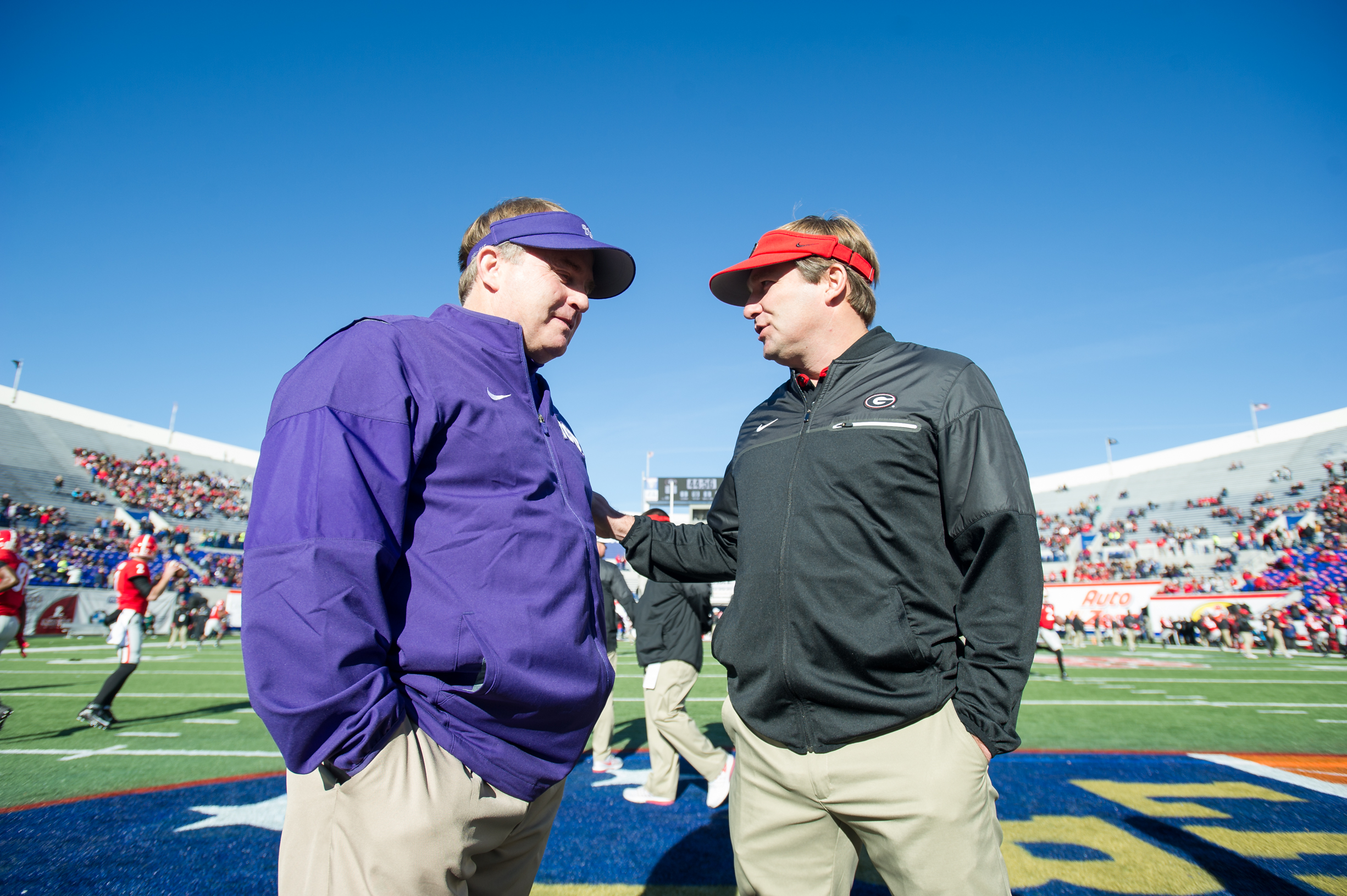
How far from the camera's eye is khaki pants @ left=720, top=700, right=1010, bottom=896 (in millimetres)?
1803

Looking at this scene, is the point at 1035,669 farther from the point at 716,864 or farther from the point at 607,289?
the point at 607,289

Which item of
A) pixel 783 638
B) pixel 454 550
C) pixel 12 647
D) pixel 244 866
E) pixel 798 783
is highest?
pixel 454 550

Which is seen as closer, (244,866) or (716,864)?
(244,866)

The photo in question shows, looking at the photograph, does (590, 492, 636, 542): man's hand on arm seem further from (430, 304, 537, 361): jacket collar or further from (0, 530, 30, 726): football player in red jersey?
(0, 530, 30, 726): football player in red jersey

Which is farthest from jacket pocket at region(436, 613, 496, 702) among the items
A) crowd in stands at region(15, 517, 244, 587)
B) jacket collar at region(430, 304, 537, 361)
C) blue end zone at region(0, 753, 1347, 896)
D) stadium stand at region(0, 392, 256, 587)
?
stadium stand at region(0, 392, 256, 587)

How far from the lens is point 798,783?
1997 millimetres

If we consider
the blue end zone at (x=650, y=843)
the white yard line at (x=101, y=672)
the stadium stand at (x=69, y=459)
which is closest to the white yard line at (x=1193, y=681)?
the white yard line at (x=101, y=672)

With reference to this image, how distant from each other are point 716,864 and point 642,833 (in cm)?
70

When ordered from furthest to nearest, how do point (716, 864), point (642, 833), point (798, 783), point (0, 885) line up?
point (642, 833), point (716, 864), point (0, 885), point (798, 783)

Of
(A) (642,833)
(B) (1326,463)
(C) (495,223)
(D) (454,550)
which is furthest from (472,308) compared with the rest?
(B) (1326,463)

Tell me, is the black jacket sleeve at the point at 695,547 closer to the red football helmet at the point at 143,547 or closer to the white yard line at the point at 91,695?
the red football helmet at the point at 143,547

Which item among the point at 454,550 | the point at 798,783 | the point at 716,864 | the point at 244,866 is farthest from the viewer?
the point at 716,864

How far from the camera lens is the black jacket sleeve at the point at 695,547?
8.96 ft

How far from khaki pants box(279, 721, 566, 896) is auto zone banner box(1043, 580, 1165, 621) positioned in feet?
93.2
